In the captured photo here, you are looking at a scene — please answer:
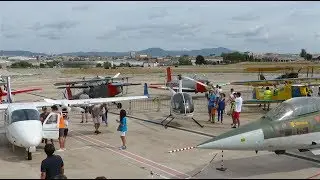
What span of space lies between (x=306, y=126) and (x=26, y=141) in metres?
8.82

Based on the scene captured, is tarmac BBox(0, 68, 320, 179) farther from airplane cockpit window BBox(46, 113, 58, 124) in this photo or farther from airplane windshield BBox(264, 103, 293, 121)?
airplane windshield BBox(264, 103, 293, 121)

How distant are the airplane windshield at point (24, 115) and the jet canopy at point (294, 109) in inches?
318

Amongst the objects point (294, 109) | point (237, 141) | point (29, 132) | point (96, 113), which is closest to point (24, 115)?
point (29, 132)

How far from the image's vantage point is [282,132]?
10.7m

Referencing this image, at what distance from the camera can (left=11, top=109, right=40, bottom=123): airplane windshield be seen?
45.2ft

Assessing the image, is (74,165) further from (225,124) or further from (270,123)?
(225,124)

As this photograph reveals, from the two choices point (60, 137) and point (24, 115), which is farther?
point (60, 137)

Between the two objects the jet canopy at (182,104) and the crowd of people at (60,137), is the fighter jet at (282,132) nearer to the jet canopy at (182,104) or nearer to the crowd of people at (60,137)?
the crowd of people at (60,137)

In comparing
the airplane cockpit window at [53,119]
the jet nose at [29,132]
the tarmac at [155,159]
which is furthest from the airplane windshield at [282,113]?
the airplane cockpit window at [53,119]

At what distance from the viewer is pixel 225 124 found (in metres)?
20.3

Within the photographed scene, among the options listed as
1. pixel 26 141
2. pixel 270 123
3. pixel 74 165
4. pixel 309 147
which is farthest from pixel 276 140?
pixel 26 141

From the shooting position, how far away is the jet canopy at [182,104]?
19203mm

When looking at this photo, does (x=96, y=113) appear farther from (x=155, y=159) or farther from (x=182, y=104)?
(x=155, y=159)

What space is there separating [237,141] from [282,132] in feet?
4.71
